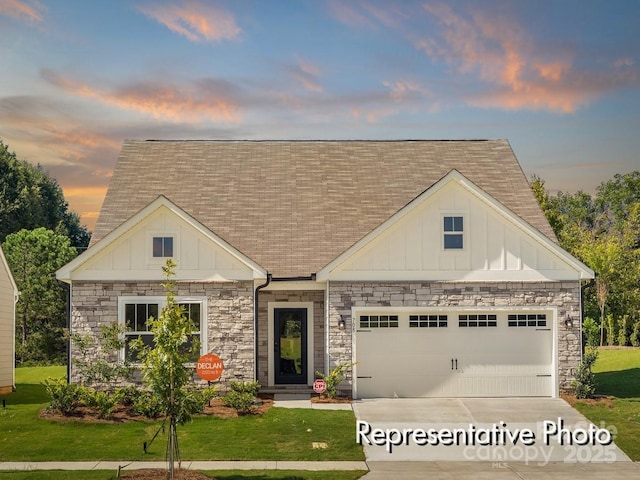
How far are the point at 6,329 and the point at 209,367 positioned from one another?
958 centimetres

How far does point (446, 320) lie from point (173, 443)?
9.07 metres

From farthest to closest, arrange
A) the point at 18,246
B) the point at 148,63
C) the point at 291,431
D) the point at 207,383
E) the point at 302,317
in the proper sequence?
the point at 18,246, the point at 148,63, the point at 302,317, the point at 207,383, the point at 291,431

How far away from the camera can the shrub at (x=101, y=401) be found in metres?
17.8

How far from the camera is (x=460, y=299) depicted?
20062mm

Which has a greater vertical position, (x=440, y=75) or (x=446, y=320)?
(x=440, y=75)

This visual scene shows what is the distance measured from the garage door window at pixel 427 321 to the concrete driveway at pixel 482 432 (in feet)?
6.28

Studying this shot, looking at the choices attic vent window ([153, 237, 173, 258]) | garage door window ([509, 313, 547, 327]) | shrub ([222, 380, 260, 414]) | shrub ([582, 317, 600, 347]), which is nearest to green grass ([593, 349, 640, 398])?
shrub ([582, 317, 600, 347])

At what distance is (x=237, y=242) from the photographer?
22391 mm

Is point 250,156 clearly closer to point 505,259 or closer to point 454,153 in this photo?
point 454,153

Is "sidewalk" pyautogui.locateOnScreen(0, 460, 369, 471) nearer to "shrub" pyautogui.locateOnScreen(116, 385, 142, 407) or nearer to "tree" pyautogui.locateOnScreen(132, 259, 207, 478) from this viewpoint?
"tree" pyautogui.locateOnScreen(132, 259, 207, 478)

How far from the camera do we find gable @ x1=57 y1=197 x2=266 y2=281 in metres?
19.7

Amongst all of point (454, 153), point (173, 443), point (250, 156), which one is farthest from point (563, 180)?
point (173, 443)

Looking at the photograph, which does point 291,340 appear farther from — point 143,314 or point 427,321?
point 143,314

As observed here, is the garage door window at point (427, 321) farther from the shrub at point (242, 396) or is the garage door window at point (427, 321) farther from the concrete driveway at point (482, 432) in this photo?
the shrub at point (242, 396)
